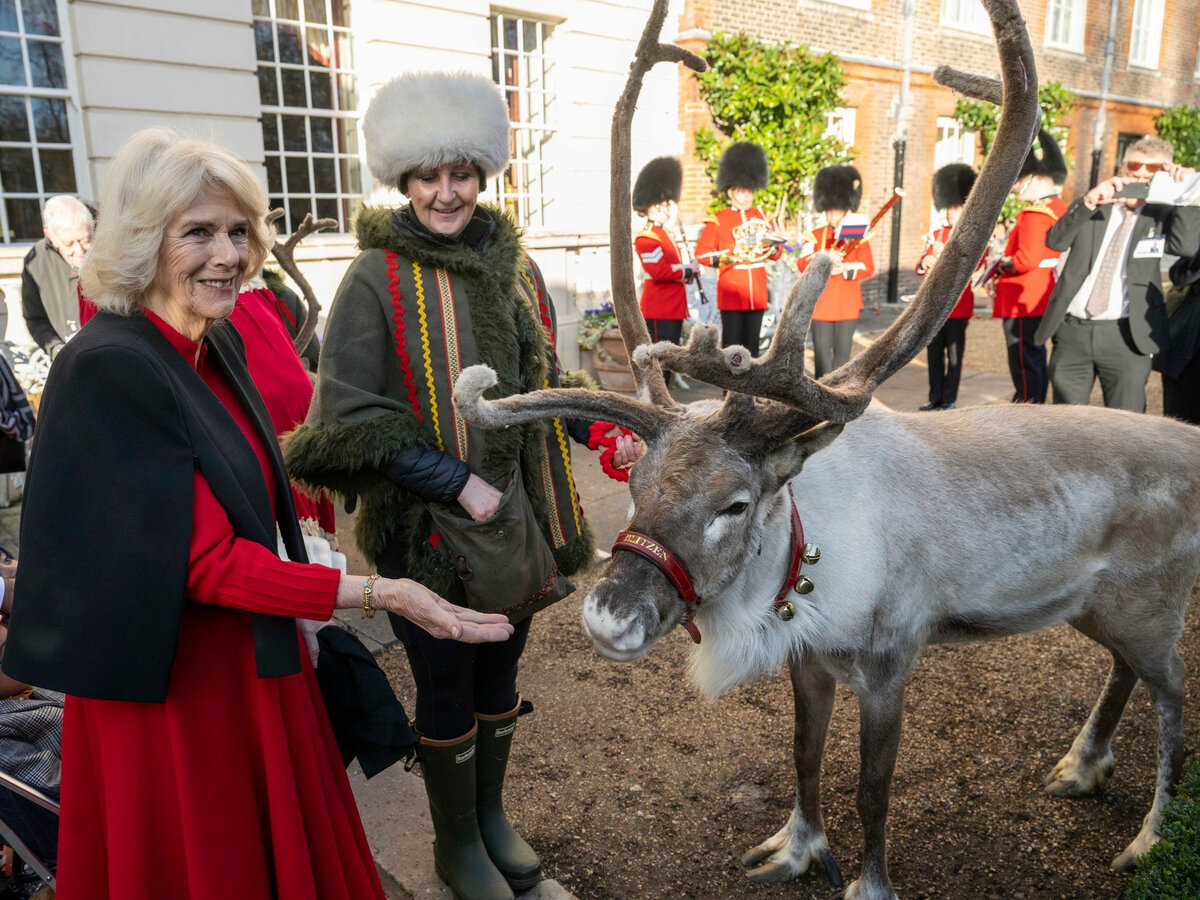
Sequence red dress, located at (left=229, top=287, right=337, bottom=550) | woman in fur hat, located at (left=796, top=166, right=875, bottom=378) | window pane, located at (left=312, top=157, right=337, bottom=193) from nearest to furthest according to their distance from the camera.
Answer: red dress, located at (left=229, top=287, right=337, bottom=550) < woman in fur hat, located at (left=796, top=166, right=875, bottom=378) < window pane, located at (left=312, top=157, right=337, bottom=193)

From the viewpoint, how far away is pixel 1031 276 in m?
8.33

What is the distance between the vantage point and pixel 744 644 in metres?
2.55

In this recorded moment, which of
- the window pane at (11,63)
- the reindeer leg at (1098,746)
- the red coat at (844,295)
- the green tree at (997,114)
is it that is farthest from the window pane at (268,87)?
the green tree at (997,114)

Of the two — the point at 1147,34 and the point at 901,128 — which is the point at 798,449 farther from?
the point at 1147,34

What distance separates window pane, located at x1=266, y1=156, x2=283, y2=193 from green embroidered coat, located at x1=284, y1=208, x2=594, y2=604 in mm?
7335

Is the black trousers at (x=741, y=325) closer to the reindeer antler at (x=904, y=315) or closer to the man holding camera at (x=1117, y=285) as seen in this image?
the man holding camera at (x=1117, y=285)

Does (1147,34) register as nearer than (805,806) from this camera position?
No

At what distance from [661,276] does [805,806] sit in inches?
259

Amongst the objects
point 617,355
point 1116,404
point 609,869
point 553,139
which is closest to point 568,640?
point 609,869

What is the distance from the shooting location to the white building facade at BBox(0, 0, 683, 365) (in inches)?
290

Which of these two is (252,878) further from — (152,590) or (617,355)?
(617,355)

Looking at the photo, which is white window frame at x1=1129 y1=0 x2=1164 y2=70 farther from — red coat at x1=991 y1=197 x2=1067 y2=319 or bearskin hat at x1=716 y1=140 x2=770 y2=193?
red coat at x1=991 y1=197 x2=1067 y2=319

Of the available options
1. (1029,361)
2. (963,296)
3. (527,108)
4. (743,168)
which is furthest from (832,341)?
(527,108)

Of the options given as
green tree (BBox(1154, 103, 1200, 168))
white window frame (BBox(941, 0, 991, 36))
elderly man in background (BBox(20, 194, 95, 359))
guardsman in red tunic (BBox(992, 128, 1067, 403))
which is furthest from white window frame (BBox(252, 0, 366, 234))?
green tree (BBox(1154, 103, 1200, 168))
